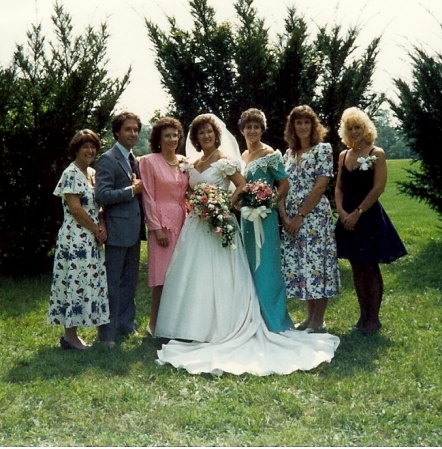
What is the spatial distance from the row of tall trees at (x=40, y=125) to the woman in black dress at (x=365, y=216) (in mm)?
4851

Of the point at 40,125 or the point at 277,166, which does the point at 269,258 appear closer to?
the point at 277,166

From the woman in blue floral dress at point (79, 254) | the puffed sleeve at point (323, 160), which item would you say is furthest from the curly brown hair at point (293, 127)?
the woman in blue floral dress at point (79, 254)

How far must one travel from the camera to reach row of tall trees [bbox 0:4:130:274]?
9555 millimetres

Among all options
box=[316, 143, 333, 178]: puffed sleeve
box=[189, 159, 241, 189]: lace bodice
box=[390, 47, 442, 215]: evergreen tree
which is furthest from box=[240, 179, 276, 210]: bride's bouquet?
box=[390, 47, 442, 215]: evergreen tree

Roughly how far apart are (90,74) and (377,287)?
5794 mm

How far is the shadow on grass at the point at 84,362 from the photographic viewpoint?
17.8ft

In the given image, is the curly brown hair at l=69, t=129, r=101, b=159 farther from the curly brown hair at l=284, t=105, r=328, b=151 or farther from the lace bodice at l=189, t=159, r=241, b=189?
the curly brown hair at l=284, t=105, r=328, b=151

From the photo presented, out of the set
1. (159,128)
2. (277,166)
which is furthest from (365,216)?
(159,128)

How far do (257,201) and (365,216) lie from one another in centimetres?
116

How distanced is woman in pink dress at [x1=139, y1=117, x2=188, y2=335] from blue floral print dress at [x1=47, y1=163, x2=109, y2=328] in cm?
64

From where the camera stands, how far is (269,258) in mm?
6590

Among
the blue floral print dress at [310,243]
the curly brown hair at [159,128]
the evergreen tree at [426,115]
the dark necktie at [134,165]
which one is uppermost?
the evergreen tree at [426,115]

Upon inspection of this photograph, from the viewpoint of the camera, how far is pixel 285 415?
448 centimetres

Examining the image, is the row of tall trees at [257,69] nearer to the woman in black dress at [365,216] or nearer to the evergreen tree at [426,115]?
the evergreen tree at [426,115]
